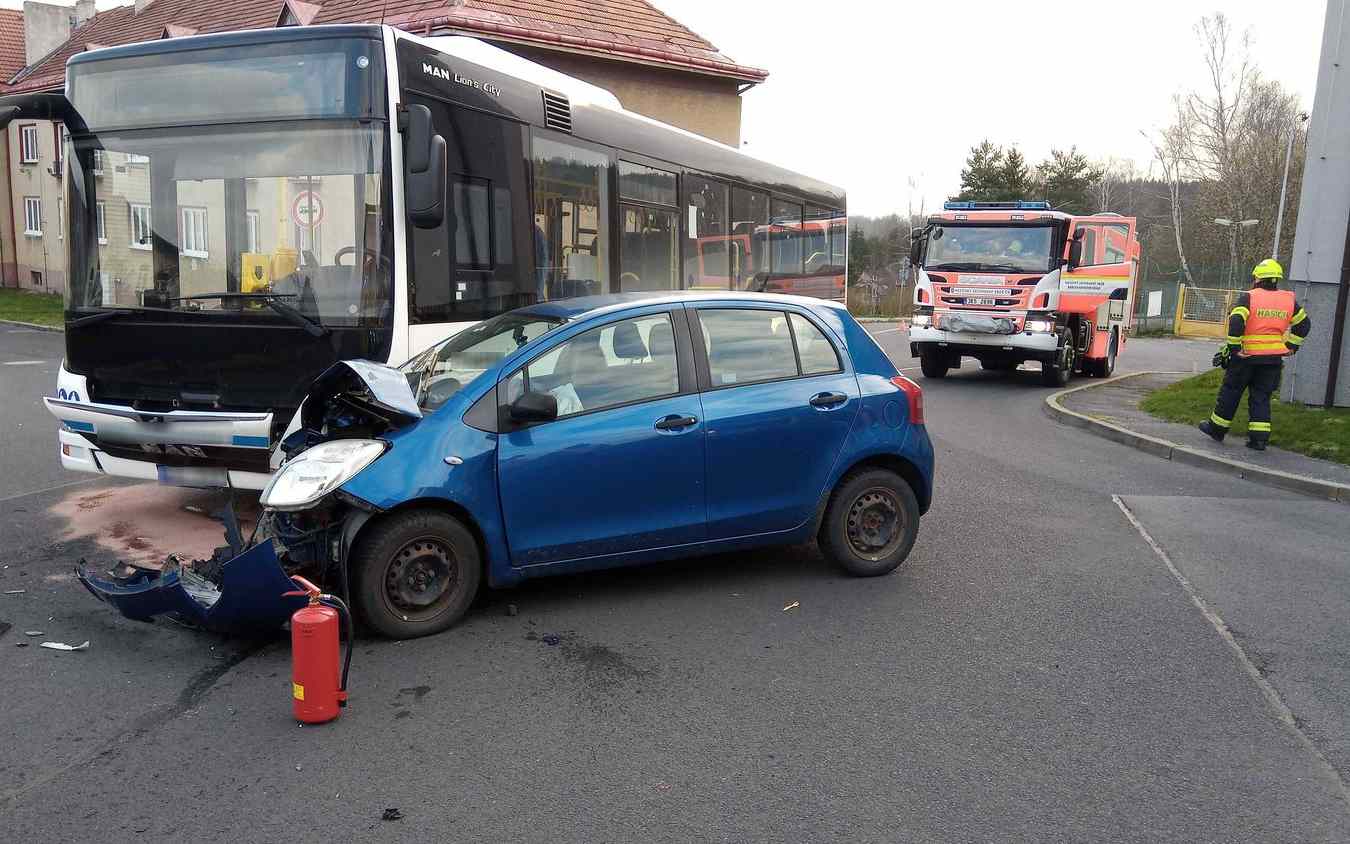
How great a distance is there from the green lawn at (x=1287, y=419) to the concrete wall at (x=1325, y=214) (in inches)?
18.7

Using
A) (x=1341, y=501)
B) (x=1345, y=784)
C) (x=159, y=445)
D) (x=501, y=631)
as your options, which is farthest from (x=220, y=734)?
(x=1341, y=501)

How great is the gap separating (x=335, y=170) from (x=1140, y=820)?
5.62m

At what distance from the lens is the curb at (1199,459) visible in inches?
389

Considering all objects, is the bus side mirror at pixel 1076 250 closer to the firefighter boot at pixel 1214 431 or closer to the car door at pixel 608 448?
the firefighter boot at pixel 1214 431

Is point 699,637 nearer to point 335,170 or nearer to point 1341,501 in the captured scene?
point 335,170

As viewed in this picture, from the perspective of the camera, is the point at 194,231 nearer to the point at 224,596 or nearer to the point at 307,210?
the point at 307,210

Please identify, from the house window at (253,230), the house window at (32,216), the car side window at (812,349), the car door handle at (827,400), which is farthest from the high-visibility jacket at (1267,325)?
the house window at (32,216)

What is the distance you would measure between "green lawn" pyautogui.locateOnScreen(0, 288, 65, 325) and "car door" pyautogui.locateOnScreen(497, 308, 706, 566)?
79.8 ft

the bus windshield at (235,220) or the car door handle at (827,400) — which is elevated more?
the bus windshield at (235,220)

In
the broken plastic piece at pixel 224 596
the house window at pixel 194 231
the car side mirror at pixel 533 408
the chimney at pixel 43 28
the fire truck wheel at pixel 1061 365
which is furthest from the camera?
the chimney at pixel 43 28

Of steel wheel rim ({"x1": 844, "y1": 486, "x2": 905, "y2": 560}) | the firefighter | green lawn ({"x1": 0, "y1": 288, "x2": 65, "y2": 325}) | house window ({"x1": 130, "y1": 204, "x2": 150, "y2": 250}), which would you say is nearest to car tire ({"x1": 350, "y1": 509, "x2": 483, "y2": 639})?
steel wheel rim ({"x1": 844, "y1": 486, "x2": 905, "y2": 560})

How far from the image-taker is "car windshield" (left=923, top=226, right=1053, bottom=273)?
58.1 ft

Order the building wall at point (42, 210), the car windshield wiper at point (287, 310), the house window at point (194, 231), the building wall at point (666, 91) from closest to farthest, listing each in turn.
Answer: the car windshield wiper at point (287, 310) < the house window at point (194, 231) < the building wall at point (666, 91) < the building wall at point (42, 210)

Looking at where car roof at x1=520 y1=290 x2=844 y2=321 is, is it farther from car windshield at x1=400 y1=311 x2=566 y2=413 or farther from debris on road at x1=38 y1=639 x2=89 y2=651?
debris on road at x1=38 y1=639 x2=89 y2=651
